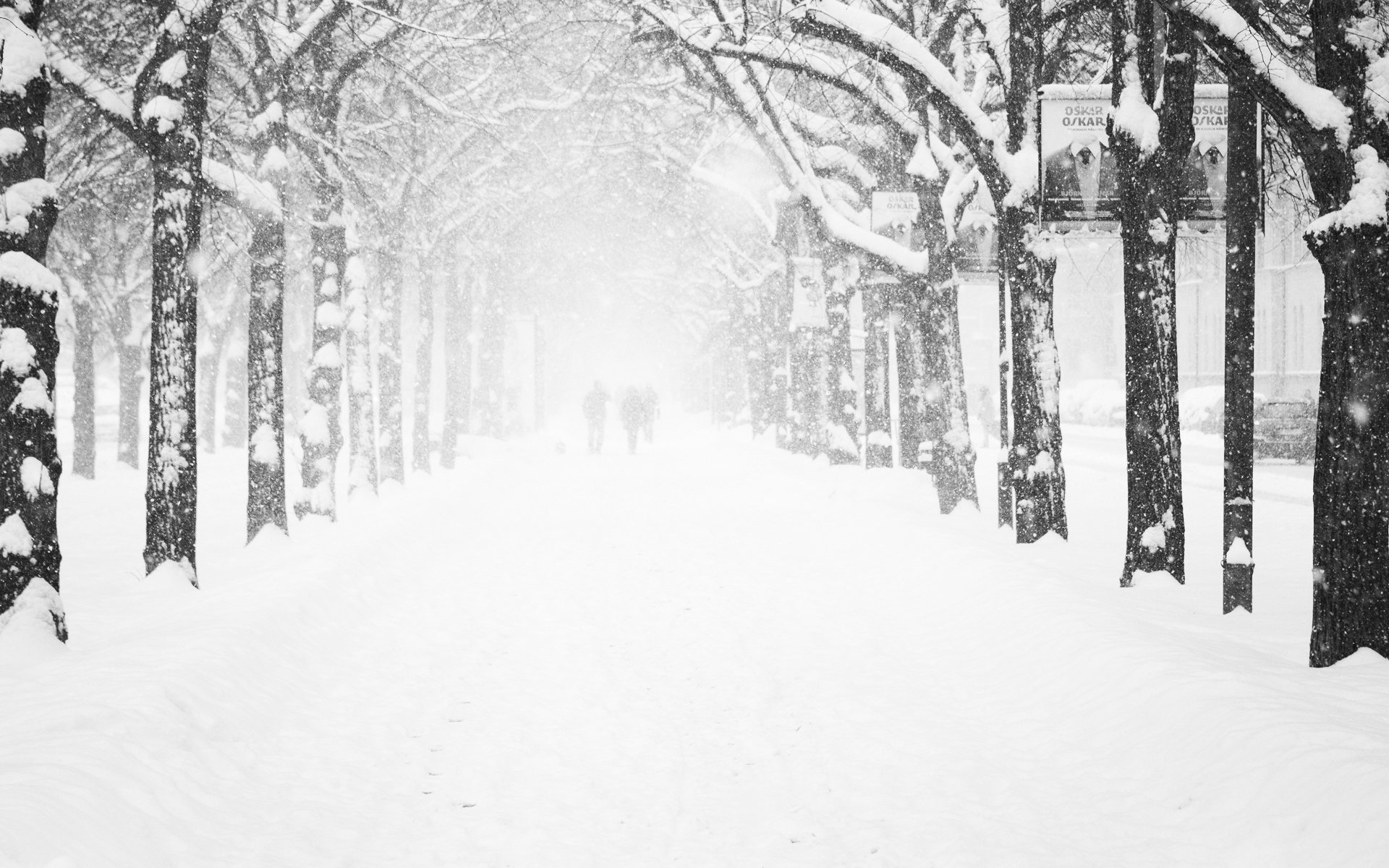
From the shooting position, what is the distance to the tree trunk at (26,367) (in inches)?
227

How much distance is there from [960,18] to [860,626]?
834 cm

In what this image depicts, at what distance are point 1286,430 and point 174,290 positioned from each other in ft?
74.4

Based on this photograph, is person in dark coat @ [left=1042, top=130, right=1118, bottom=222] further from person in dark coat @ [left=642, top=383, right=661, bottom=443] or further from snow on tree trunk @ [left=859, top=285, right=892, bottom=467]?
person in dark coat @ [left=642, top=383, right=661, bottom=443]

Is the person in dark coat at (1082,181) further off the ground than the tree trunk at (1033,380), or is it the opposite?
the person in dark coat at (1082,181)

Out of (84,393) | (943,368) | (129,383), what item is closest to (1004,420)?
(943,368)

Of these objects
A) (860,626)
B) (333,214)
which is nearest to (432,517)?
(333,214)

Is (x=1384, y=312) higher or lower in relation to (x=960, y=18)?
lower

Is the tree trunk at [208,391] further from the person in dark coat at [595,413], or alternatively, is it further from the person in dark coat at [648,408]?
the person in dark coat at [648,408]

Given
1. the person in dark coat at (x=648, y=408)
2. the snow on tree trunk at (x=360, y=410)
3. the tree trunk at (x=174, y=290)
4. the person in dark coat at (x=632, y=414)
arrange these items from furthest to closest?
1. the person in dark coat at (x=648, y=408)
2. the person in dark coat at (x=632, y=414)
3. the snow on tree trunk at (x=360, y=410)
4. the tree trunk at (x=174, y=290)

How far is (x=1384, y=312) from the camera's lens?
4.77 meters

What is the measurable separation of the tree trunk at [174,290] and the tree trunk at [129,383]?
54.5ft

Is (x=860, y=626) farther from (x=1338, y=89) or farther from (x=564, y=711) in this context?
(x=1338, y=89)

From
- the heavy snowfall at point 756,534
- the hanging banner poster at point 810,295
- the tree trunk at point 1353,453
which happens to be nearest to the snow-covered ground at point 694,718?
the heavy snowfall at point 756,534

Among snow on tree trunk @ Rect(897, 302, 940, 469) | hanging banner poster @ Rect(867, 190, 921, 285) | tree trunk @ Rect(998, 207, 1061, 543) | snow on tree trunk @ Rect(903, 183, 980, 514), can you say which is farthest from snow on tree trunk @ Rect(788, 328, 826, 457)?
tree trunk @ Rect(998, 207, 1061, 543)
